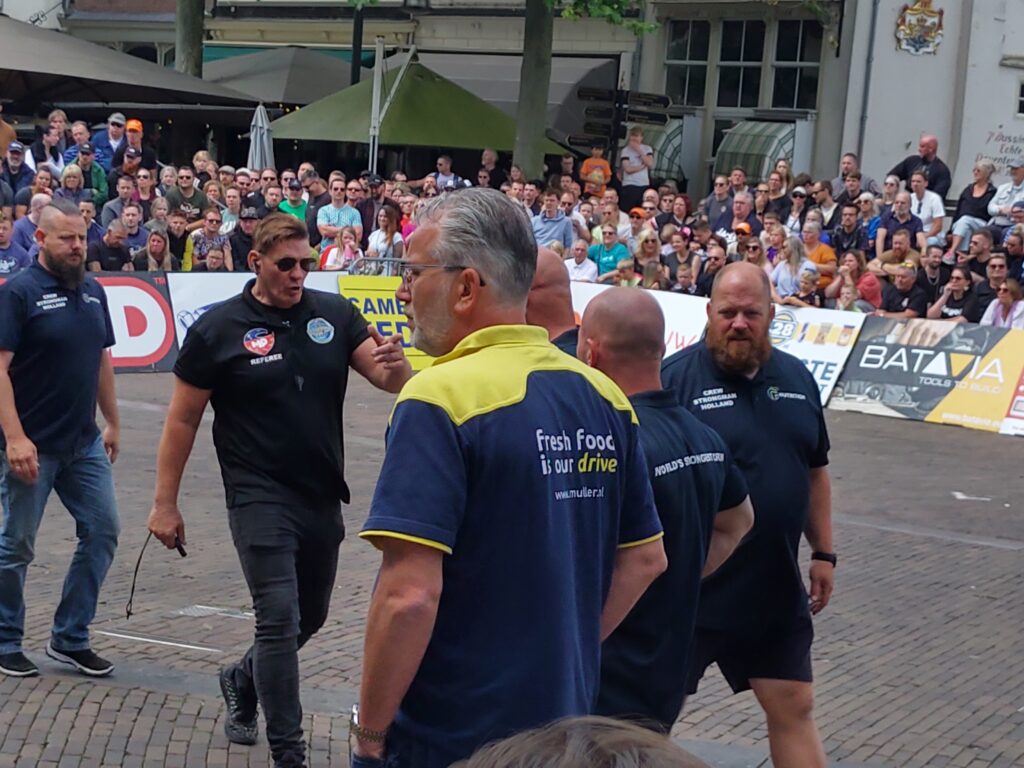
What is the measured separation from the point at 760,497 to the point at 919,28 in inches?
892

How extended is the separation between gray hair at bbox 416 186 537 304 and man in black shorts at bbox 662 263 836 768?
1691 mm

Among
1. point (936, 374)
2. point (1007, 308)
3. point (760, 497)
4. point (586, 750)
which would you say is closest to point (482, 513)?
point (586, 750)

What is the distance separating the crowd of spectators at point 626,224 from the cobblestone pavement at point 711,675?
224 inches

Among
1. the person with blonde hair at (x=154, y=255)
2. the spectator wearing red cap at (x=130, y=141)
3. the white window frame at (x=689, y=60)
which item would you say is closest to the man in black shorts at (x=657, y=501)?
the person with blonde hair at (x=154, y=255)

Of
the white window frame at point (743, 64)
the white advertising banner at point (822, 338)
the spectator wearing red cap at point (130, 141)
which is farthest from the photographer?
the white window frame at point (743, 64)

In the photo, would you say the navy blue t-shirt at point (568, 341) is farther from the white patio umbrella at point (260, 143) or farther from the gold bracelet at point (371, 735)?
the white patio umbrella at point (260, 143)

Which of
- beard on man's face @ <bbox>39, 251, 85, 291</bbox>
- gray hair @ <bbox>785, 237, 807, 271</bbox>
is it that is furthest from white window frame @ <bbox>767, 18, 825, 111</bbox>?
beard on man's face @ <bbox>39, 251, 85, 291</bbox>

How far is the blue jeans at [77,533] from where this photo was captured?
6441 mm

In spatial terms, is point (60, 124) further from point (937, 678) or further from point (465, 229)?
point (465, 229)

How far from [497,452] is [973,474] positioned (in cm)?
1043

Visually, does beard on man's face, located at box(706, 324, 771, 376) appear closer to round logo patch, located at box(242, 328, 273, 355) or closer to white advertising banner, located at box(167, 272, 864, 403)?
round logo patch, located at box(242, 328, 273, 355)

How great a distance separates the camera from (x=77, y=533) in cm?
648

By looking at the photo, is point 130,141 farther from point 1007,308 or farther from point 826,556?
point 826,556

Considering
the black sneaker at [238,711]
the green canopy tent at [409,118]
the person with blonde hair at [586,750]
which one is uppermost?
the green canopy tent at [409,118]
